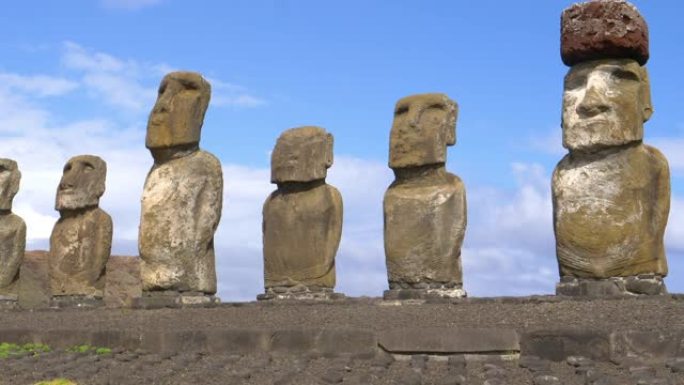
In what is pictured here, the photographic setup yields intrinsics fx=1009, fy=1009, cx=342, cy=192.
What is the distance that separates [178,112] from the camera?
1466 cm

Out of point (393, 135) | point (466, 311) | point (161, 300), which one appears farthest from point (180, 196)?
point (466, 311)

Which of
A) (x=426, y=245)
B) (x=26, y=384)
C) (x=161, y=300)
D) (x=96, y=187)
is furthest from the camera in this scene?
(x=96, y=187)

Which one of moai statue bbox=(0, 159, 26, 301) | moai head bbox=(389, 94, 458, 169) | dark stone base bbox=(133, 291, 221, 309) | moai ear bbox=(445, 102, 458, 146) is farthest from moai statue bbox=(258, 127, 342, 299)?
moai statue bbox=(0, 159, 26, 301)

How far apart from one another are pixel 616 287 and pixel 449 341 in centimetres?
291

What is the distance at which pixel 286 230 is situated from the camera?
14.1 m

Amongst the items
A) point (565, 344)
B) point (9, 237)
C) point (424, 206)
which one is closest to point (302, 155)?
point (424, 206)

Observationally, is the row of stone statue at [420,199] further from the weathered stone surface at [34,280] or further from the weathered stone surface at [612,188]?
the weathered stone surface at [34,280]

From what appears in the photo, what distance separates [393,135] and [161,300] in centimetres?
394

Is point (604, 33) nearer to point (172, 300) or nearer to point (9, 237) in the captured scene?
point (172, 300)

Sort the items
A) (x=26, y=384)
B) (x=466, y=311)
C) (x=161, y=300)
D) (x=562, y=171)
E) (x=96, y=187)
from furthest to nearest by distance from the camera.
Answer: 1. (x=96, y=187)
2. (x=161, y=300)
3. (x=562, y=171)
4. (x=466, y=311)
5. (x=26, y=384)

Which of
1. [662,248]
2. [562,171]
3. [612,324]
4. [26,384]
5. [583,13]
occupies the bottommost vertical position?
[26,384]

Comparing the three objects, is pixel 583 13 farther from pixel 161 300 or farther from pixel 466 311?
pixel 161 300

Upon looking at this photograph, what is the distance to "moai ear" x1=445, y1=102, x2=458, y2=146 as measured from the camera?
13.4m

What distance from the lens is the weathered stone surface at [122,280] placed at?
2580cm
